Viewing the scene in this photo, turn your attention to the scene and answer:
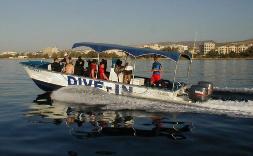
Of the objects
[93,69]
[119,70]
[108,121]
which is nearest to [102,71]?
[93,69]

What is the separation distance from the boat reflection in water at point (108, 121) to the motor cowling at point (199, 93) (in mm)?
1970

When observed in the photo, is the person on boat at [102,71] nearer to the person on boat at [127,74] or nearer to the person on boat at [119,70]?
the person on boat at [119,70]

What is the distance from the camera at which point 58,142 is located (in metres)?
9.52

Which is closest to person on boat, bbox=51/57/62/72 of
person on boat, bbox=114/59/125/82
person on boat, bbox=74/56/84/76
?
person on boat, bbox=74/56/84/76

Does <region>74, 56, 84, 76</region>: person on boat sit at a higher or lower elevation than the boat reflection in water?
higher

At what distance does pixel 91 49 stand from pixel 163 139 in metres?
8.99

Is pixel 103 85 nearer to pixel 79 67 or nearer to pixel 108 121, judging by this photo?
pixel 79 67

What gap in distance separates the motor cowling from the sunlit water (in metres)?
0.32

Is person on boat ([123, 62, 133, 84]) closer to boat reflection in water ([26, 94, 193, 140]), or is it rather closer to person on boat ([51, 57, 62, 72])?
boat reflection in water ([26, 94, 193, 140])

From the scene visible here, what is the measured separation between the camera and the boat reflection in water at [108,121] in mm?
10602

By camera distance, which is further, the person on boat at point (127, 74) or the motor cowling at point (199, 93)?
the person on boat at point (127, 74)

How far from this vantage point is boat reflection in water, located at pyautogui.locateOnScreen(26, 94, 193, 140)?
1060 centimetres

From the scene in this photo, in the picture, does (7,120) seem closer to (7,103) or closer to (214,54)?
(7,103)

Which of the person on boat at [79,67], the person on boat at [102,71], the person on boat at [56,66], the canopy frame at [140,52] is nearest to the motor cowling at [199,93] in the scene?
the canopy frame at [140,52]
